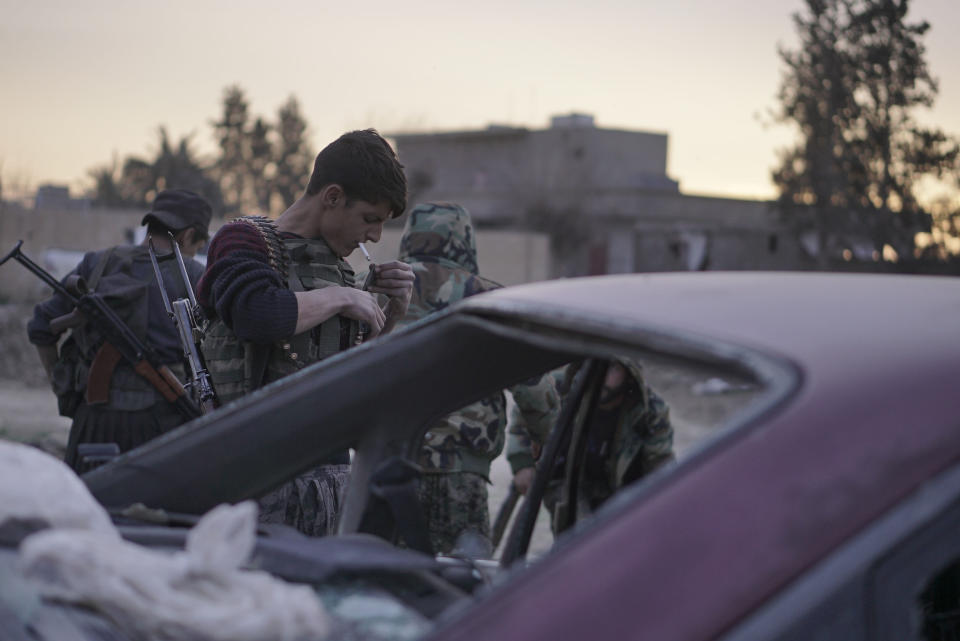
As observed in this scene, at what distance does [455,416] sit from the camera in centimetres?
386

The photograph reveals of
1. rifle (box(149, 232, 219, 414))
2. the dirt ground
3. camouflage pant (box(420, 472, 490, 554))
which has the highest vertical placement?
rifle (box(149, 232, 219, 414))

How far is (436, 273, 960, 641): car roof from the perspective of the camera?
113 cm

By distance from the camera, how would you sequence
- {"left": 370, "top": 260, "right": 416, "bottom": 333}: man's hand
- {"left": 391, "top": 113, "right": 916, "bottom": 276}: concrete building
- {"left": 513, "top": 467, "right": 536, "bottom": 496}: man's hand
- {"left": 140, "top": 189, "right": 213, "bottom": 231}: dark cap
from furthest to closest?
{"left": 391, "top": 113, "right": 916, "bottom": 276}: concrete building
{"left": 140, "top": 189, "right": 213, "bottom": 231}: dark cap
{"left": 513, "top": 467, "right": 536, "bottom": 496}: man's hand
{"left": 370, "top": 260, "right": 416, "bottom": 333}: man's hand

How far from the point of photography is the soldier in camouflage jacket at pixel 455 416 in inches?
153

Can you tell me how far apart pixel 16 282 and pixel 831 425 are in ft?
108

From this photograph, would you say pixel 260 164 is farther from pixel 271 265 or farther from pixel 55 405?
pixel 271 265

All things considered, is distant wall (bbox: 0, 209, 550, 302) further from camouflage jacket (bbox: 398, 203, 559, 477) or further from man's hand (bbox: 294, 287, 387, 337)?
man's hand (bbox: 294, 287, 387, 337)

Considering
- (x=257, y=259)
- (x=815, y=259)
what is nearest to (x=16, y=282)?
(x=815, y=259)

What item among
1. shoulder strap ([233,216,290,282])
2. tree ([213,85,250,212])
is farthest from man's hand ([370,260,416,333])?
tree ([213,85,250,212])

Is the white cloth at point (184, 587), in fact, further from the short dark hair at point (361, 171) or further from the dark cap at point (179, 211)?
the dark cap at point (179, 211)

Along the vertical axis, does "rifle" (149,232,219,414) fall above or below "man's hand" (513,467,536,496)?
above

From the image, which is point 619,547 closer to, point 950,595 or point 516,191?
point 950,595

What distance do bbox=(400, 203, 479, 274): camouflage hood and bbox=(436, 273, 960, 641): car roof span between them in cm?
290

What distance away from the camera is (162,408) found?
16.6 ft
